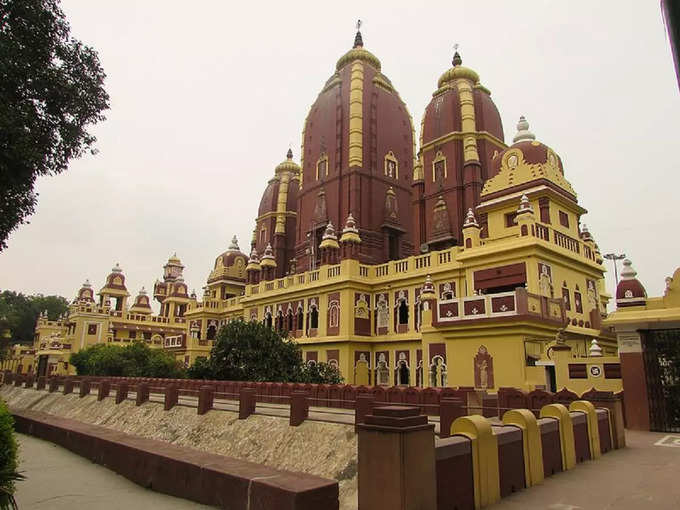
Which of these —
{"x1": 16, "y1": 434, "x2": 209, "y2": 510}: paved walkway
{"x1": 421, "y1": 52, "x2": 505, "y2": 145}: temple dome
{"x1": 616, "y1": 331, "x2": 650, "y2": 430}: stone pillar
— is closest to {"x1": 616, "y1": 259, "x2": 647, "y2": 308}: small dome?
{"x1": 616, "y1": 331, "x2": 650, "y2": 430}: stone pillar

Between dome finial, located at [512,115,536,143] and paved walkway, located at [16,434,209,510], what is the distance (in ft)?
65.7

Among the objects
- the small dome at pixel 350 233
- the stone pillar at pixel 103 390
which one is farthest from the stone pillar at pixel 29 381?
the small dome at pixel 350 233

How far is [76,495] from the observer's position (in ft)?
24.8

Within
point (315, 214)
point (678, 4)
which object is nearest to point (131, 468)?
point (678, 4)

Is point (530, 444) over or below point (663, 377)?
below

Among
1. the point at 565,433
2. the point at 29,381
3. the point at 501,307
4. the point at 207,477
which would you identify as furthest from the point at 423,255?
the point at 29,381

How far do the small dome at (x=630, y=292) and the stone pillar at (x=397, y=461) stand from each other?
10302mm

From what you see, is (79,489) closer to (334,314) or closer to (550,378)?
(550,378)

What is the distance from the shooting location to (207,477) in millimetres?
6113

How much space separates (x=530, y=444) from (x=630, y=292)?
26.9 feet

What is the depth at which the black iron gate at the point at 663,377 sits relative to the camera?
1173 cm

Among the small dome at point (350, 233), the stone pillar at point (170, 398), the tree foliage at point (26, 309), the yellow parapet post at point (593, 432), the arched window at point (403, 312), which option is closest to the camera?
the yellow parapet post at point (593, 432)

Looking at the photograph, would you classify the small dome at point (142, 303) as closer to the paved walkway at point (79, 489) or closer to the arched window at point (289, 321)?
the arched window at point (289, 321)

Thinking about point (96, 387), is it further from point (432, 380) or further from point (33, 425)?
point (432, 380)
